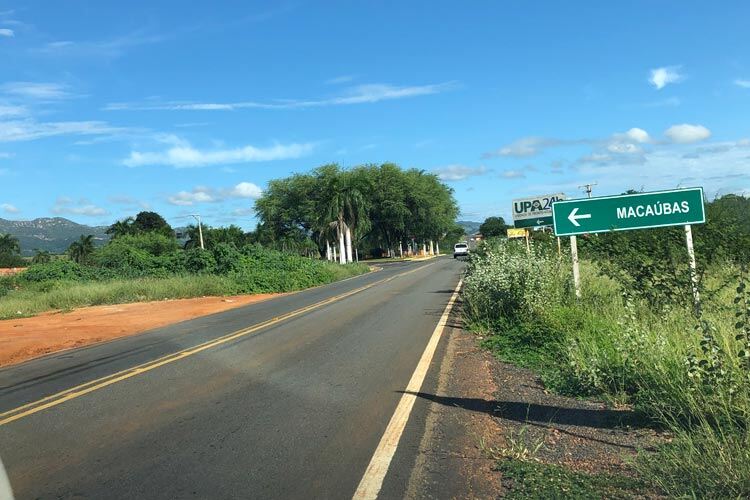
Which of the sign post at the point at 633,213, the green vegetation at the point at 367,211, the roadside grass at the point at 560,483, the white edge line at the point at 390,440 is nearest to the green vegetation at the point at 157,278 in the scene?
the white edge line at the point at 390,440

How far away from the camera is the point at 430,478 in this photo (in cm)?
473

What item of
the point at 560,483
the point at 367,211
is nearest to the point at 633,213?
the point at 560,483

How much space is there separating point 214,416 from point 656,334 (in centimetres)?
527

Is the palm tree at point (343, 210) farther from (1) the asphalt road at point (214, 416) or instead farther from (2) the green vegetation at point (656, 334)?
(1) the asphalt road at point (214, 416)

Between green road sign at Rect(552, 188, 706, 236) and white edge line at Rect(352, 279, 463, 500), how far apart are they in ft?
12.3

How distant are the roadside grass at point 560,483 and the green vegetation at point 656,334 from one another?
0.20 meters

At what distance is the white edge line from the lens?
456 centimetres

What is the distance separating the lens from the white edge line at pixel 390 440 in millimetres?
4562

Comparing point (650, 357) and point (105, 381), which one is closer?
point (650, 357)

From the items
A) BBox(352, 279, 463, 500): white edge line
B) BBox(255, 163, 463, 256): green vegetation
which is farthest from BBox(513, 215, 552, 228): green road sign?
BBox(255, 163, 463, 256): green vegetation

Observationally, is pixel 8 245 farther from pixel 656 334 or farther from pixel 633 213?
pixel 656 334

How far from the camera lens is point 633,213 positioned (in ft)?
33.8

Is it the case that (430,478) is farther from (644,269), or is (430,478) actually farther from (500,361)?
(644,269)

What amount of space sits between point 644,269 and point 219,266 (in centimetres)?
3139
